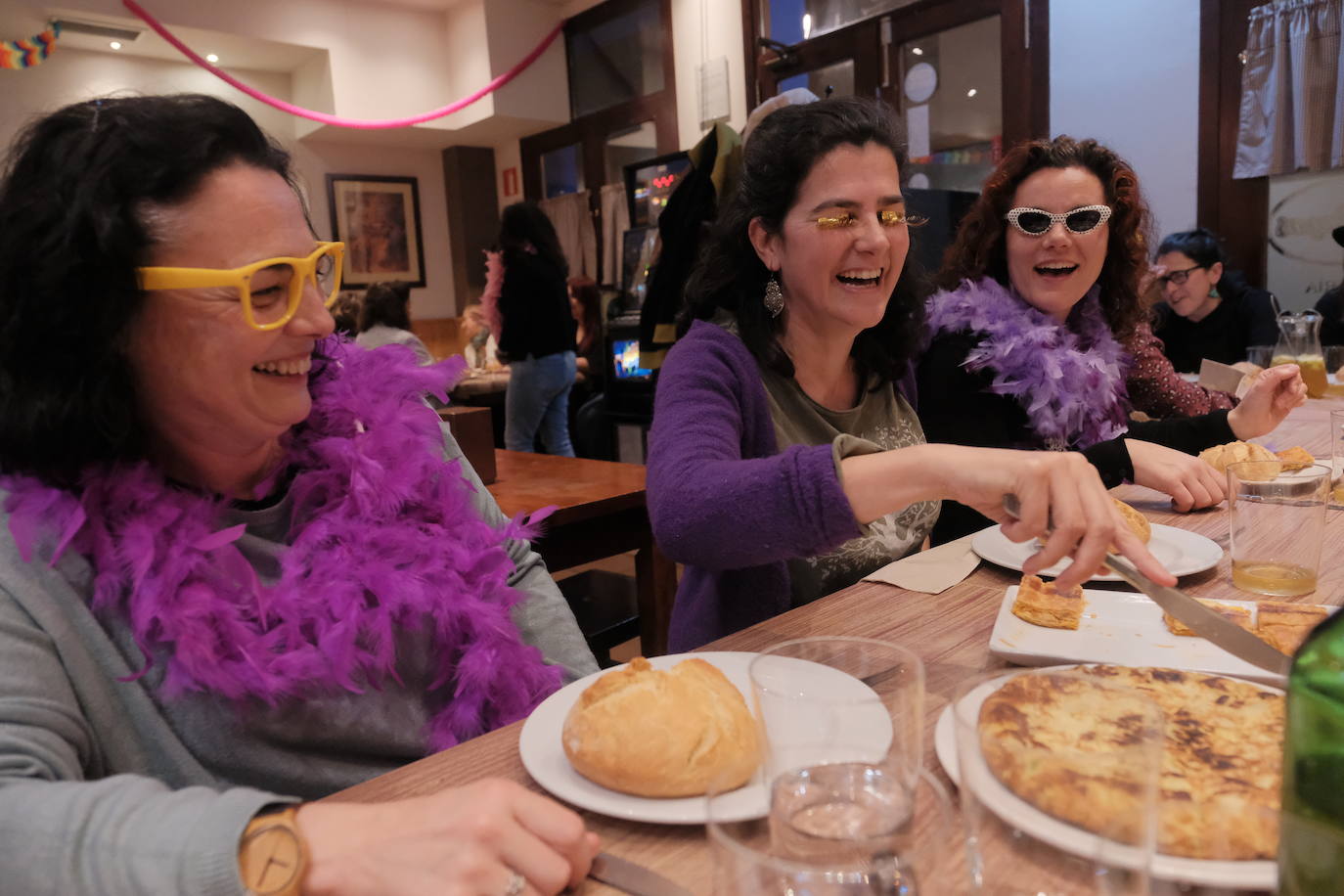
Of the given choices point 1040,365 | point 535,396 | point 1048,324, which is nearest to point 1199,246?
point 1048,324

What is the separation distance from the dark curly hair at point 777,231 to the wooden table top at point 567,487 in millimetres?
729

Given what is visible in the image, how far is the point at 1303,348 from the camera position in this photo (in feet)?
8.89

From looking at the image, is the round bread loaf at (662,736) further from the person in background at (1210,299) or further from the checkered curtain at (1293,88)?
the checkered curtain at (1293,88)

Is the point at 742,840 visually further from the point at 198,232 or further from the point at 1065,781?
the point at 198,232

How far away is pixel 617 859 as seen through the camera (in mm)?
646

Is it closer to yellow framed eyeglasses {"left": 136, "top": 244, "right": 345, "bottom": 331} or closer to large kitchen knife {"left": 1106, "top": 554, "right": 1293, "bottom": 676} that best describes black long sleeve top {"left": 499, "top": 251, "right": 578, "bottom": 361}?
yellow framed eyeglasses {"left": 136, "top": 244, "right": 345, "bottom": 331}

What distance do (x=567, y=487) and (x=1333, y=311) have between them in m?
3.46

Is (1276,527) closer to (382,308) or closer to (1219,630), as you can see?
(1219,630)

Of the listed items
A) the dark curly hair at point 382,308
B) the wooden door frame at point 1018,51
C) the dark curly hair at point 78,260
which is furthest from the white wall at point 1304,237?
the dark curly hair at point 78,260

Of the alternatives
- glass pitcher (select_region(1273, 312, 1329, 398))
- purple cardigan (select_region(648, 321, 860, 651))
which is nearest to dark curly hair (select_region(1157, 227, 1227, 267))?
glass pitcher (select_region(1273, 312, 1329, 398))

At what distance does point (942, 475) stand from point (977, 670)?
217mm

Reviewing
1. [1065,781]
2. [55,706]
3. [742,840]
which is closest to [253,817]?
[55,706]

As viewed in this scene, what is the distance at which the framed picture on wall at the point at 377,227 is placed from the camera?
7.60 m

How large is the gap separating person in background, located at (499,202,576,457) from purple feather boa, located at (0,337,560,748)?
4013 mm
